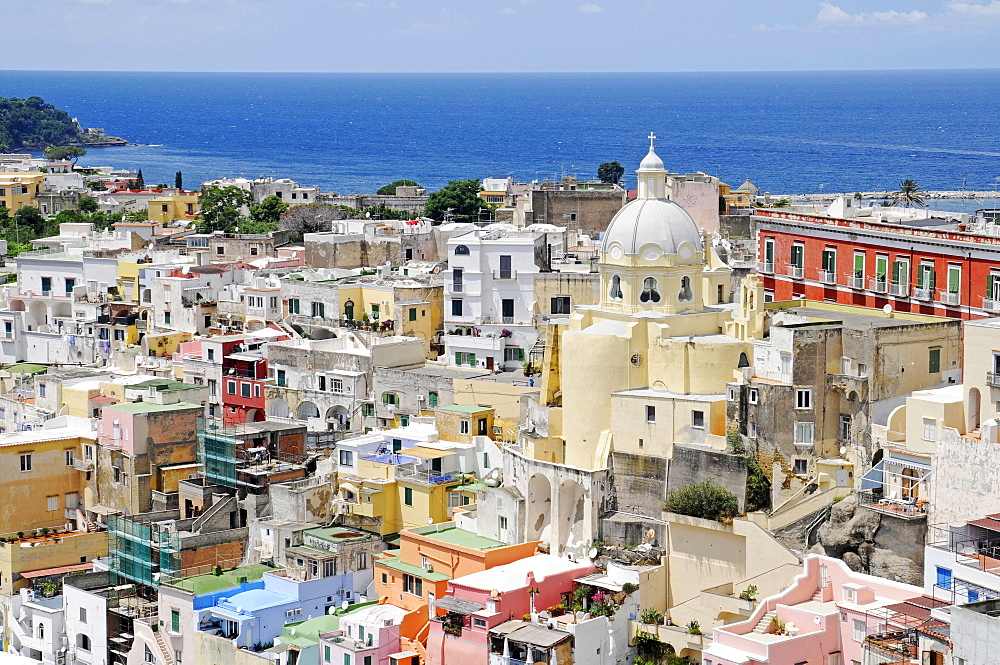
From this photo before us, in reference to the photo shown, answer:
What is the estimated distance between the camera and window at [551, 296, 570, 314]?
58438mm

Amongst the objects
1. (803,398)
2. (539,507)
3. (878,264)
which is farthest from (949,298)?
(539,507)

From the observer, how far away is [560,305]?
5859 centimetres

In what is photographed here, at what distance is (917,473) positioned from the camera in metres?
39.0

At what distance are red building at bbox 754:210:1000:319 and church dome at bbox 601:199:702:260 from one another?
20.7 feet

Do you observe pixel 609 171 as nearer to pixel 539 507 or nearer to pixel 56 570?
pixel 56 570

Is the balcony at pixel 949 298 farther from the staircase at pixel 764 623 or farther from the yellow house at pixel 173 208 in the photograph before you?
the yellow house at pixel 173 208

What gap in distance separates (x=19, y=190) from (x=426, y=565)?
70.9 metres

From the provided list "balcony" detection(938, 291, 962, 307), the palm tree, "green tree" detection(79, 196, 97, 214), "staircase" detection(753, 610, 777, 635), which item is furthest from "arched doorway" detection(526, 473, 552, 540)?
"green tree" detection(79, 196, 97, 214)

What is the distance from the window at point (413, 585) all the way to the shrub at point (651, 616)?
18.0 feet

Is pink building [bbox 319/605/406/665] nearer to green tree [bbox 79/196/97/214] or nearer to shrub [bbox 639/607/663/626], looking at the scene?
shrub [bbox 639/607/663/626]

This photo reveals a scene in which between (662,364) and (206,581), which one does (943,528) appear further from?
(206,581)

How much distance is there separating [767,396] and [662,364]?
3333 millimetres

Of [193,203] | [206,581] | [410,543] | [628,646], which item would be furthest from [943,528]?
[193,203]

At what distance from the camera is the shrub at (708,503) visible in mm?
40875
